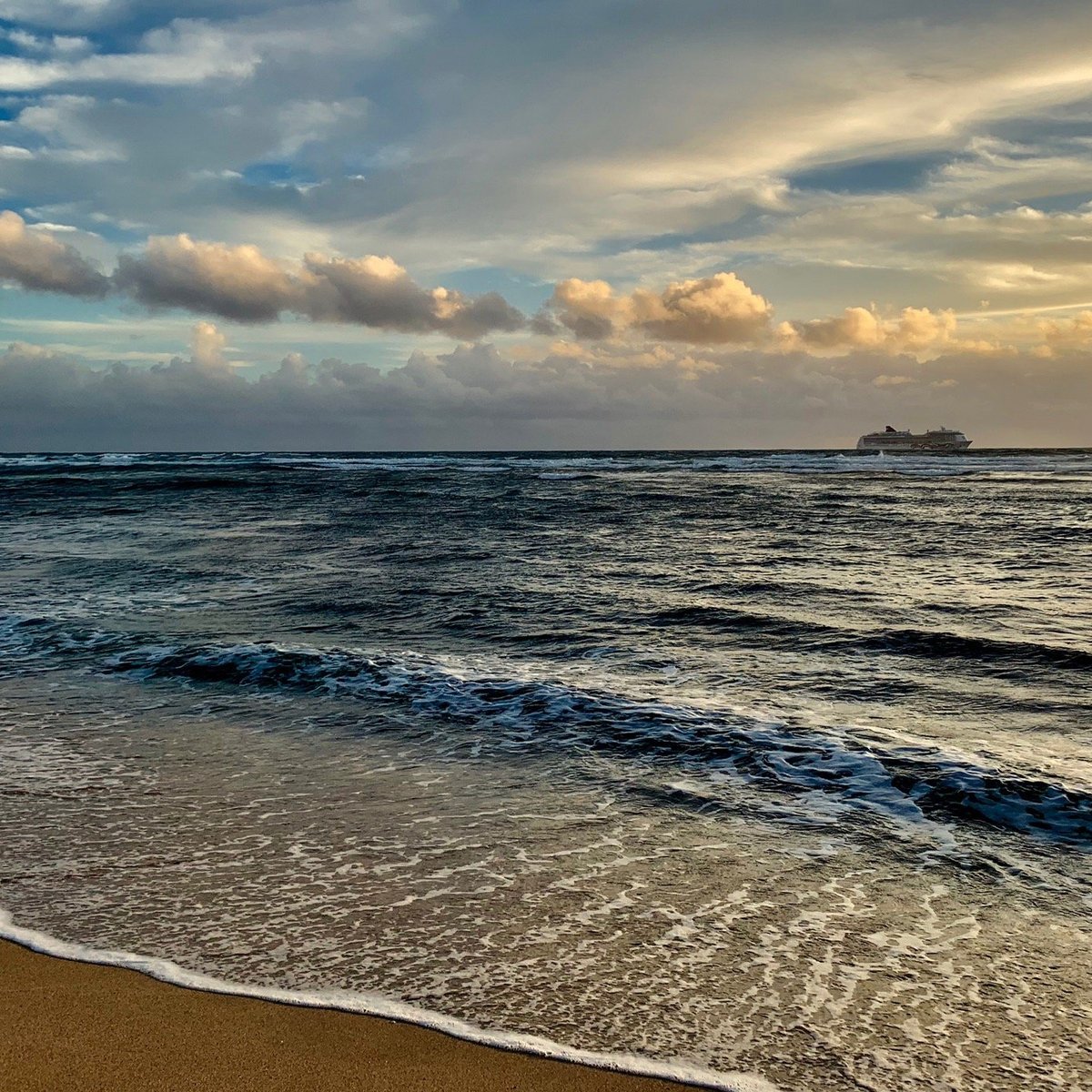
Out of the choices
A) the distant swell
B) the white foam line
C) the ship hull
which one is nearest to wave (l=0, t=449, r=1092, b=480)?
the ship hull

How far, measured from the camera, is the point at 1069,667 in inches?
305

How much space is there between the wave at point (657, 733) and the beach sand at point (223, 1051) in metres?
2.76

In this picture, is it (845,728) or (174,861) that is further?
(845,728)

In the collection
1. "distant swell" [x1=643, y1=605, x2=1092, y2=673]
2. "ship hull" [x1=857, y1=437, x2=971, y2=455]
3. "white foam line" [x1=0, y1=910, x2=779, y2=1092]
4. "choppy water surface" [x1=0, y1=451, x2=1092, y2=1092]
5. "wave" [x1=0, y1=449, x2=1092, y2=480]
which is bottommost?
"white foam line" [x1=0, y1=910, x2=779, y2=1092]

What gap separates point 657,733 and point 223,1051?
3927 millimetres

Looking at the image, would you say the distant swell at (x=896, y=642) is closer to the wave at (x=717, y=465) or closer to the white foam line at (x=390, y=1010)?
the white foam line at (x=390, y=1010)

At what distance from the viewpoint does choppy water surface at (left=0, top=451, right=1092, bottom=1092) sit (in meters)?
3.20

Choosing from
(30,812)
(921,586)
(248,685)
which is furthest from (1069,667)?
(30,812)

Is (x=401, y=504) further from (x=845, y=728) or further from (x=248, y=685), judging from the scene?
(x=845, y=728)

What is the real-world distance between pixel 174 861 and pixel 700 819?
9.08 ft

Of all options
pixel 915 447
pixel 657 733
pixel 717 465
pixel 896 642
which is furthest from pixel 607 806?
pixel 915 447

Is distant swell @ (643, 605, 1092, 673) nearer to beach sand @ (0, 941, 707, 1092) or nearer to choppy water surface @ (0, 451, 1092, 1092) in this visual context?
choppy water surface @ (0, 451, 1092, 1092)

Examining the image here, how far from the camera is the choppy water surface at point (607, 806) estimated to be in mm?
3201

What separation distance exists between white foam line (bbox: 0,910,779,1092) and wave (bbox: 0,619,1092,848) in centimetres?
244
